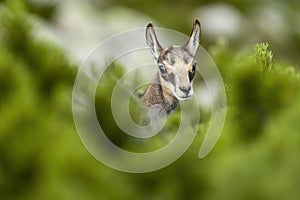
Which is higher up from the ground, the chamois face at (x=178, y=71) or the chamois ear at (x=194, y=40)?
the chamois ear at (x=194, y=40)

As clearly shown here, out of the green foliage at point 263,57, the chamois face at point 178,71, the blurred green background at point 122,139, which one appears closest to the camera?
the blurred green background at point 122,139

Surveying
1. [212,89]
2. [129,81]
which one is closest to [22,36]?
[129,81]

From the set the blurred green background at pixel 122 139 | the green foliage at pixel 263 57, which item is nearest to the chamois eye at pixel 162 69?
the blurred green background at pixel 122 139

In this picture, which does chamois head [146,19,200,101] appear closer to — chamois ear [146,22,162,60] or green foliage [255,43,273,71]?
chamois ear [146,22,162,60]

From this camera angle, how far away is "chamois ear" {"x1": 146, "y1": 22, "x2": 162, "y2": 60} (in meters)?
2.22

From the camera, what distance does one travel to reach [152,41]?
7.33 feet

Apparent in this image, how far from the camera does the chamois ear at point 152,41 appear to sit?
2.22 m

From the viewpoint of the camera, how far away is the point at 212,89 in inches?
92.5

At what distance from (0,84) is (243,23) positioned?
10282 millimetres

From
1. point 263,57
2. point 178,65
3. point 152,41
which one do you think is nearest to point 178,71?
point 178,65

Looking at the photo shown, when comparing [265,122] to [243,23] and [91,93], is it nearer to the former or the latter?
[91,93]

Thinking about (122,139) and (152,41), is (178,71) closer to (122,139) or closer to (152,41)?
(152,41)

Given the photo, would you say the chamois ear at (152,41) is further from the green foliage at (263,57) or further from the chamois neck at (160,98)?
the green foliage at (263,57)

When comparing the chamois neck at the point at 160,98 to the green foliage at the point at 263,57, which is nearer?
the chamois neck at the point at 160,98
